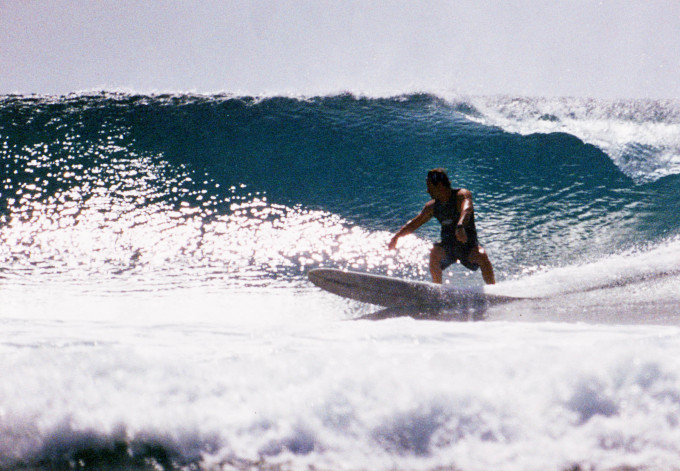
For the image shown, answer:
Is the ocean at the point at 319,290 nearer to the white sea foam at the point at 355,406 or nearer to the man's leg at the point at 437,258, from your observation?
the white sea foam at the point at 355,406

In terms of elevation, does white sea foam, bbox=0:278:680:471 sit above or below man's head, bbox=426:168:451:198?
below

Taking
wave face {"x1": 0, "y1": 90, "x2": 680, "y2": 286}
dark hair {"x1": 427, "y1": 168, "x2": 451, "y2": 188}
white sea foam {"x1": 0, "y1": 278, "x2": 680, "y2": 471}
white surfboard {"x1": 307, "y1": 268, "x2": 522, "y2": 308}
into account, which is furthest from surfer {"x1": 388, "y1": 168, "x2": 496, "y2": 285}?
white sea foam {"x1": 0, "y1": 278, "x2": 680, "y2": 471}

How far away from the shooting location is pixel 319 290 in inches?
185

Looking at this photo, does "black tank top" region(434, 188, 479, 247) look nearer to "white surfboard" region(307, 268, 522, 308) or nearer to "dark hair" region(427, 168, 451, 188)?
"dark hair" region(427, 168, 451, 188)

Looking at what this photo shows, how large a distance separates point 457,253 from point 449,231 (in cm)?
17

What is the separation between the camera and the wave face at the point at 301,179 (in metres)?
6.07

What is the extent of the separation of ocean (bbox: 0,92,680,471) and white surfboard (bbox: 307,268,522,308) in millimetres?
172

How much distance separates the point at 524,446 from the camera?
117 cm

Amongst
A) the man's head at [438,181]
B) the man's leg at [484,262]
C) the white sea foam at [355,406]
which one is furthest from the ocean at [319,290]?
the man's head at [438,181]

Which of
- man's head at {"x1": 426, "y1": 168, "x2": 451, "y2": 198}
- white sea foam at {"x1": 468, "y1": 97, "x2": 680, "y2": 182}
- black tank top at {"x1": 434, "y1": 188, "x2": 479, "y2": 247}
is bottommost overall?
black tank top at {"x1": 434, "y1": 188, "x2": 479, "y2": 247}

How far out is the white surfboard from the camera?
11.5 ft

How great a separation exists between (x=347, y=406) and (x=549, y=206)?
657 centimetres

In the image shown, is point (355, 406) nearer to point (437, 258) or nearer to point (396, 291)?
point (396, 291)

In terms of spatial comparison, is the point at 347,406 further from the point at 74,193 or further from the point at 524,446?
the point at 74,193
